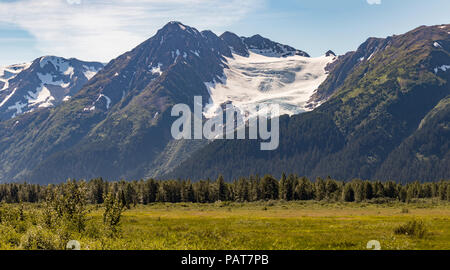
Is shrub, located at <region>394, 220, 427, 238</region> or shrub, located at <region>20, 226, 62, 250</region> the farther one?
shrub, located at <region>394, 220, 427, 238</region>

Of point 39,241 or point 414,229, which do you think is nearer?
point 39,241

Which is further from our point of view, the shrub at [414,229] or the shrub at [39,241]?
the shrub at [414,229]

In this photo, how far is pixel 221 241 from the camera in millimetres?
57062

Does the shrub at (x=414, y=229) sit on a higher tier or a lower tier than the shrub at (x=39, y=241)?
lower

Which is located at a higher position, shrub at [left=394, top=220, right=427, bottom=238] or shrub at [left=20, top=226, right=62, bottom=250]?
shrub at [left=20, top=226, right=62, bottom=250]

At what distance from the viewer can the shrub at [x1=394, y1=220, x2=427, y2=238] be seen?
62.3 m

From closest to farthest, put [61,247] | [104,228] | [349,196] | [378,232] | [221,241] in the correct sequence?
[61,247] < [221,241] < [104,228] < [378,232] < [349,196]

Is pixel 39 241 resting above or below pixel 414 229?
above

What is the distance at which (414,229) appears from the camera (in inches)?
2517

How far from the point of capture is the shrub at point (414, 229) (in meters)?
62.3
